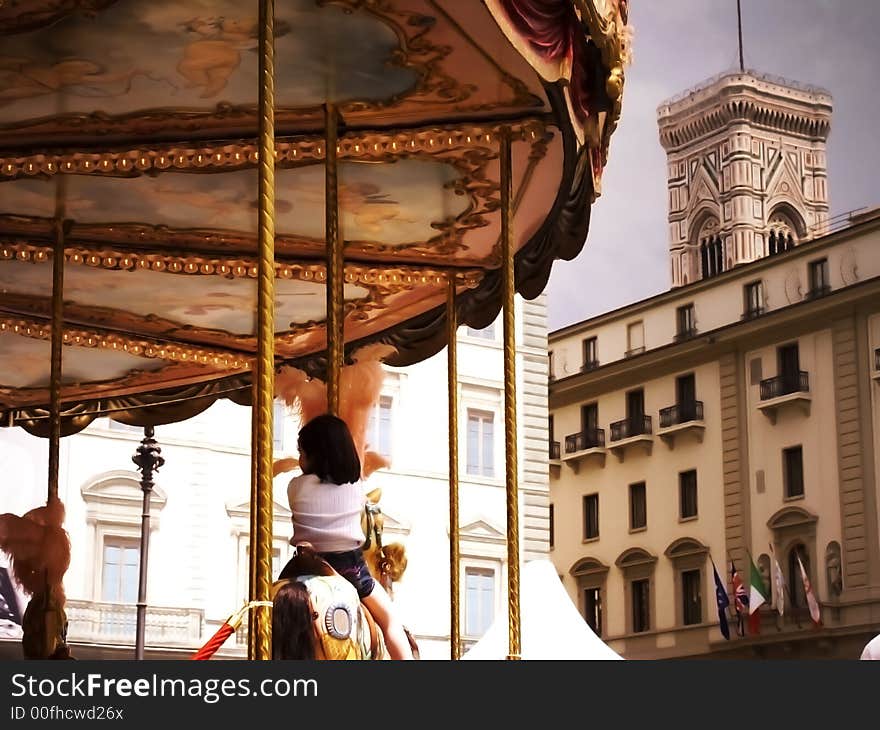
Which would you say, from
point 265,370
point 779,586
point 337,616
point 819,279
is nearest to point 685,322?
point 819,279

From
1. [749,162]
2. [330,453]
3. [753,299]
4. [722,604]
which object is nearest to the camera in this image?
[330,453]

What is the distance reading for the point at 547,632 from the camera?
15953 millimetres

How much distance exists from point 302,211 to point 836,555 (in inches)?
1246

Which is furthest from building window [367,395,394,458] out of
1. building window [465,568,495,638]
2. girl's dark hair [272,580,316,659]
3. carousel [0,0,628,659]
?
girl's dark hair [272,580,316,659]

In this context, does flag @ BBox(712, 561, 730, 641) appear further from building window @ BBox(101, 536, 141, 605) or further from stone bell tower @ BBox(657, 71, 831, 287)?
stone bell tower @ BBox(657, 71, 831, 287)

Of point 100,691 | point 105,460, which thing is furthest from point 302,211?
point 105,460

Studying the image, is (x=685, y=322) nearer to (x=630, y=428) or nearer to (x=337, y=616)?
(x=630, y=428)

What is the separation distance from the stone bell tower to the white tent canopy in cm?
5659

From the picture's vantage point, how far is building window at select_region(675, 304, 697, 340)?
4656 centimetres

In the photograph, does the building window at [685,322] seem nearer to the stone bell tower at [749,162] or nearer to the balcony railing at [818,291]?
the balcony railing at [818,291]

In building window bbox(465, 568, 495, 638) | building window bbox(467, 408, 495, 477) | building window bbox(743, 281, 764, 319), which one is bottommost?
building window bbox(465, 568, 495, 638)

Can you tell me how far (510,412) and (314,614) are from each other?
2151 millimetres

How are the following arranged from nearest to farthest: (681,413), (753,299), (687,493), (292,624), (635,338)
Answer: (292,624), (753,299), (687,493), (681,413), (635,338)

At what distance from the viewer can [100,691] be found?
4422mm
